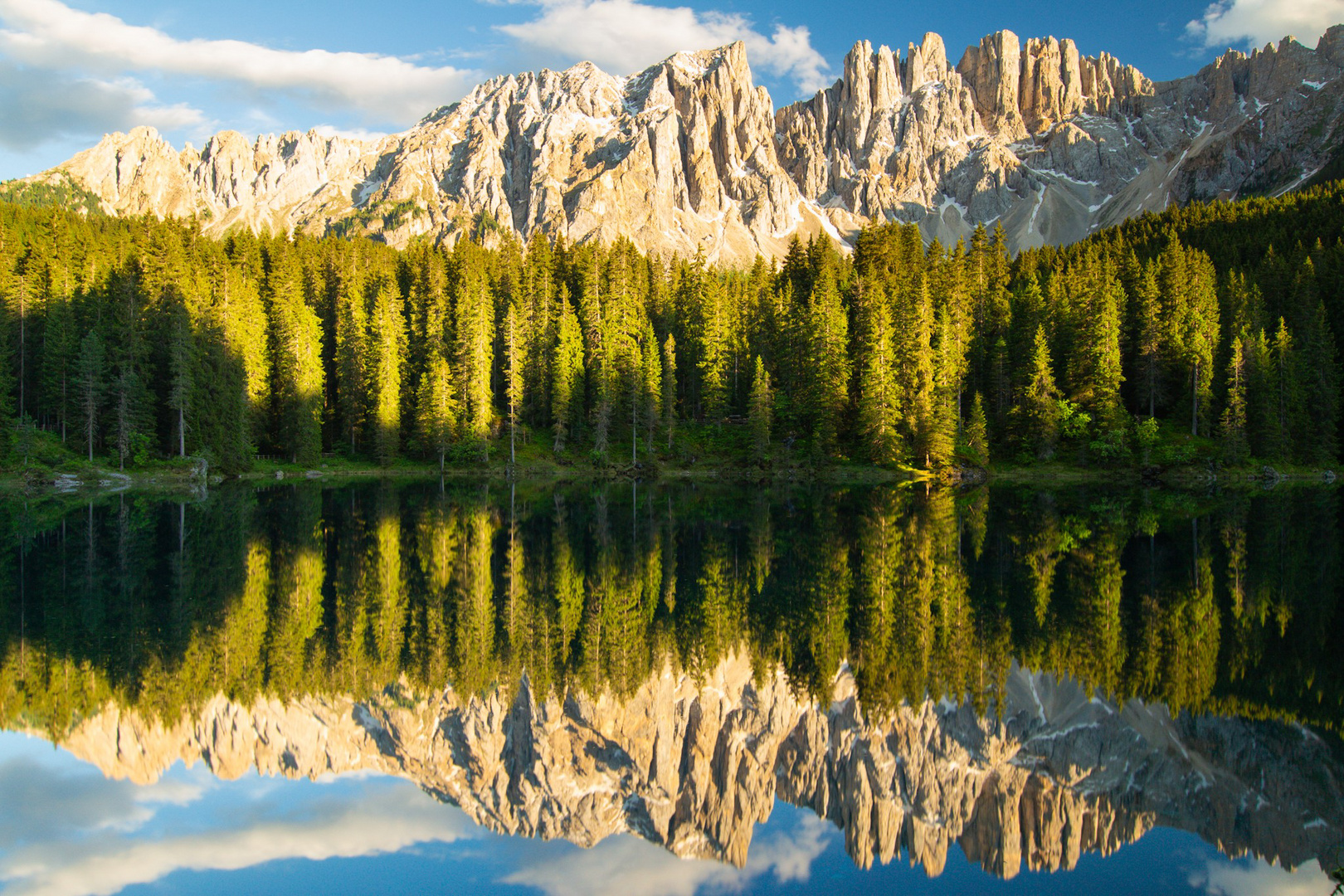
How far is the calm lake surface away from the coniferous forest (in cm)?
4311

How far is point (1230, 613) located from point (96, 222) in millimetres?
103176

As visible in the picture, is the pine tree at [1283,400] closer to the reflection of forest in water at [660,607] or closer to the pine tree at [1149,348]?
the pine tree at [1149,348]

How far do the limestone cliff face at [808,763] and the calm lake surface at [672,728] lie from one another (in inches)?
1.7

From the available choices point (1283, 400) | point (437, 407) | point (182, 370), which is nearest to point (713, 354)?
point (437, 407)

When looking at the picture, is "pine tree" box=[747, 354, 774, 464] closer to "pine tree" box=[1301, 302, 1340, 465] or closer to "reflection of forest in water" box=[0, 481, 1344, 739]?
"reflection of forest in water" box=[0, 481, 1344, 739]

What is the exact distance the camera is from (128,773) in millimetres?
10422

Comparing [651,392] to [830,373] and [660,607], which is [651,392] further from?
[660,607]

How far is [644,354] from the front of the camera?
73.9 m

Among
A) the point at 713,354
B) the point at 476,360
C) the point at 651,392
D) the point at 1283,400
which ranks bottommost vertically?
the point at 1283,400

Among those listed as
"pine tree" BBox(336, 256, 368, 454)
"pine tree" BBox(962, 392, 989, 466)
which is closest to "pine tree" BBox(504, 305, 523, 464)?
"pine tree" BBox(336, 256, 368, 454)

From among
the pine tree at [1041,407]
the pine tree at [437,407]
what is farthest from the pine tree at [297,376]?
the pine tree at [1041,407]

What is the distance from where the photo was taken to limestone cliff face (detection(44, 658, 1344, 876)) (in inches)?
357

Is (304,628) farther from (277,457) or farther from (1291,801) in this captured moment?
(277,457)

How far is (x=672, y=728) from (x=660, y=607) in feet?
21.0
